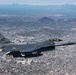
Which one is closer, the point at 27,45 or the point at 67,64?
the point at 27,45

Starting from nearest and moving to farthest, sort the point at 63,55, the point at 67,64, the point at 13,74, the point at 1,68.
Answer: the point at 13,74 → the point at 1,68 → the point at 67,64 → the point at 63,55

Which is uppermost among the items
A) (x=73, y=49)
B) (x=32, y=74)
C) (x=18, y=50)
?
(x=18, y=50)

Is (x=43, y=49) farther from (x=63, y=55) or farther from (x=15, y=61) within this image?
(x=63, y=55)

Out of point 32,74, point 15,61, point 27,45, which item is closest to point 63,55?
point 15,61

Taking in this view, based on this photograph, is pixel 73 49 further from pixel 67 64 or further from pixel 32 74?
pixel 32 74

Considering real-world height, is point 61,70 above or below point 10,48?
below

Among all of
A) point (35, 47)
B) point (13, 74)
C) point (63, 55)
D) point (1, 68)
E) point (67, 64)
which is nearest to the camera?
point (35, 47)

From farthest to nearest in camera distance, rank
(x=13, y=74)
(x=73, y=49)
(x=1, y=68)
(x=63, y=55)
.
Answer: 1. (x=73, y=49)
2. (x=63, y=55)
3. (x=1, y=68)
4. (x=13, y=74)

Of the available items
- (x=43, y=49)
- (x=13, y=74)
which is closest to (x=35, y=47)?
(x=43, y=49)

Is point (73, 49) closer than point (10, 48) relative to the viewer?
No
